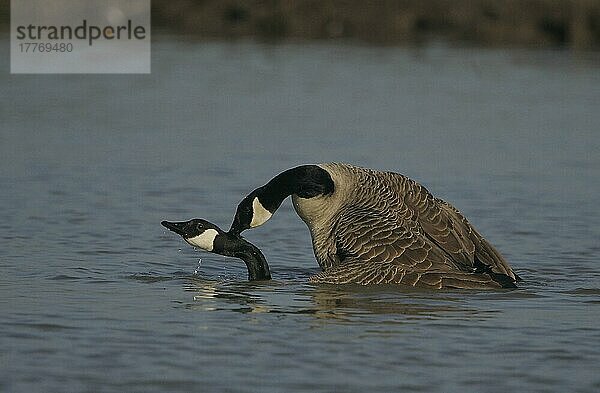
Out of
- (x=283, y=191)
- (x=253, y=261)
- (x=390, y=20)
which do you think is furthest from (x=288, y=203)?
(x=390, y=20)

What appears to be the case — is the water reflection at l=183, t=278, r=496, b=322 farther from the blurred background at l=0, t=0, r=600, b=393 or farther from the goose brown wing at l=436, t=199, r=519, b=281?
the goose brown wing at l=436, t=199, r=519, b=281

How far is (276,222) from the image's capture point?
49.1 feet

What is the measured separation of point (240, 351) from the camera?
359 inches

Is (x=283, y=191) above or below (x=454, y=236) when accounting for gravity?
above

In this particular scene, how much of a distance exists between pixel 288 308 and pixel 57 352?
2166 mm

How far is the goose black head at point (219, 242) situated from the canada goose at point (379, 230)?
11 cm

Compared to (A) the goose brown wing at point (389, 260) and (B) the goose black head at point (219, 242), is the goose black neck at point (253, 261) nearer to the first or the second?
(B) the goose black head at point (219, 242)

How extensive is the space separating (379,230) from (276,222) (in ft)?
14.1

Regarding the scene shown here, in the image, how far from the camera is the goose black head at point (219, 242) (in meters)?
11.3

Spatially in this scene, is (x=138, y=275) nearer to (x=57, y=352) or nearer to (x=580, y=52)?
(x=57, y=352)

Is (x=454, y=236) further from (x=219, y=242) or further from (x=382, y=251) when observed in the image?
(x=219, y=242)

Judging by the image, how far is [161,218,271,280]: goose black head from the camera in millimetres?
11344

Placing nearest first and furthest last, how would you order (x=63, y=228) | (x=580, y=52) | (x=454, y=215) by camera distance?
(x=454, y=215), (x=63, y=228), (x=580, y=52)

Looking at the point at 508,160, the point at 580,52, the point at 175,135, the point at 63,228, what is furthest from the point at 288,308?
the point at 580,52
